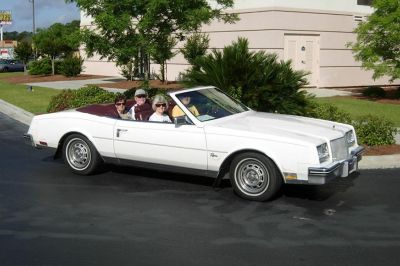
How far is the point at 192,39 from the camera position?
2391cm

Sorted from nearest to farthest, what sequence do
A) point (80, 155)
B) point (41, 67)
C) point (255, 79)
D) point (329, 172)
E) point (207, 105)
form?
point (329, 172), point (207, 105), point (80, 155), point (255, 79), point (41, 67)

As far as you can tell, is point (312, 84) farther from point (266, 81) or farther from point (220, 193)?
point (220, 193)

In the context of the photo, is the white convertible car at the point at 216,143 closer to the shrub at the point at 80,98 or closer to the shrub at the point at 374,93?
the shrub at the point at 80,98

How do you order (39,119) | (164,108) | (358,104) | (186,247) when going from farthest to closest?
1. (358,104)
2. (39,119)
3. (164,108)
4. (186,247)

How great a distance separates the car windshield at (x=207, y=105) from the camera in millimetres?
7191

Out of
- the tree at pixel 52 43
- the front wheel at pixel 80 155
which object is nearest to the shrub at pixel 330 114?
the front wheel at pixel 80 155

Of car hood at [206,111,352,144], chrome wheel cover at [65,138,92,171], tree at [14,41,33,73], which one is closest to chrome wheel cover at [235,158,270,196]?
car hood at [206,111,352,144]

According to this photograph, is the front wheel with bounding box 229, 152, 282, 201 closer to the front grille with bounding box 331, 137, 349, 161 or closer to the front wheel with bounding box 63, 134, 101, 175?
the front grille with bounding box 331, 137, 349, 161

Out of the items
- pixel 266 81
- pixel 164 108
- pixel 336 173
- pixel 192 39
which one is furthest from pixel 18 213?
pixel 192 39

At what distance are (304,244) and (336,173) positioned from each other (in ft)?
4.82

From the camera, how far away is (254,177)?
21.4ft

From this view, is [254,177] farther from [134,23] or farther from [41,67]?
[41,67]

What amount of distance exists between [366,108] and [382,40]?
394 centimetres

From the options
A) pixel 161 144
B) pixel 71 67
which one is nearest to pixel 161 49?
pixel 161 144
